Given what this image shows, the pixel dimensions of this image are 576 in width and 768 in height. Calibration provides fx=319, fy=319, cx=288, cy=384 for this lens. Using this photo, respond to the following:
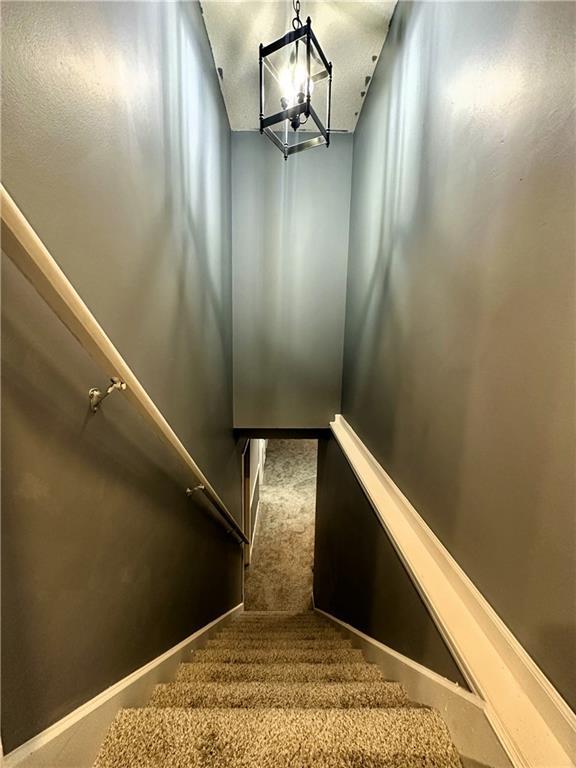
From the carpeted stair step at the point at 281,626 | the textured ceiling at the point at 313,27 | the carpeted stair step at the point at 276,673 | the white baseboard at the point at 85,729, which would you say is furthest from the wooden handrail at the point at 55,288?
the carpeted stair step at the point at 281,626

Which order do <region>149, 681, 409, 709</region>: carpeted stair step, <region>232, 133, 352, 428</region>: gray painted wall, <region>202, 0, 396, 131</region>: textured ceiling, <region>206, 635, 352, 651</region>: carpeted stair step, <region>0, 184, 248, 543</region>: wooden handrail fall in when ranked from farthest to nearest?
1. <region>232, 133, 352, 428</region>: gray painted wall
2. <region>206, 635, 352, 651</region>: carpeted stair step
3. <region>202, 0, 396, 131</region>: textured ceiling
4. <region>149, 681, 409, 709</region>: carpeted stair step
5. <region>0, 184, 248, 543</region>: wooden handrail

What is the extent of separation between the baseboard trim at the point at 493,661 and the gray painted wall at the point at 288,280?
1.82 meters

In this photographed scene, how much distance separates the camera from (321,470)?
11.6ft

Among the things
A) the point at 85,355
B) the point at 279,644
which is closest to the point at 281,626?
the point at 279,644

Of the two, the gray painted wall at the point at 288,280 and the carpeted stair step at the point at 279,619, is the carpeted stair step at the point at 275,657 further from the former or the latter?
the gray painted wall at the point at 288,280

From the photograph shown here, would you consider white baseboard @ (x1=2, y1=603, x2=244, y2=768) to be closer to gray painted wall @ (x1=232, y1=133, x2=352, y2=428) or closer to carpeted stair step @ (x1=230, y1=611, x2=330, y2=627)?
carpeted stair step @ (x1=230, y1=611, x2=330, y2=627)

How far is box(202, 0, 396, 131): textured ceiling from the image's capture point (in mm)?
1606

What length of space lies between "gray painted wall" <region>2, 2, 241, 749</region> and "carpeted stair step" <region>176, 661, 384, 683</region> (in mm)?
168

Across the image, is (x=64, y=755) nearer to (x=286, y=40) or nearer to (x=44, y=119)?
(x=44, y=119)

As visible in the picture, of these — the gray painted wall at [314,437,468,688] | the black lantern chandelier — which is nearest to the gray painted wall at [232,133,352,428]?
the gray painted wall at [314,437,468,688]

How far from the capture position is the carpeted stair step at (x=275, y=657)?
1.46 m

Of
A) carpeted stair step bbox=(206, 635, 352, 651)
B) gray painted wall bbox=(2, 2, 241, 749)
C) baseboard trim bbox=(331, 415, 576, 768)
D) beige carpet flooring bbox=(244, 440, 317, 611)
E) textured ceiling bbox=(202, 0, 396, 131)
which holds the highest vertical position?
textured ceiling bbox=(202, 0, 396, 131)

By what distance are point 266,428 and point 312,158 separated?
2.30 metres

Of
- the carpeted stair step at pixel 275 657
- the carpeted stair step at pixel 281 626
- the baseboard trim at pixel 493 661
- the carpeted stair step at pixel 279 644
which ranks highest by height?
the baseboard trim at pixel 493 661
